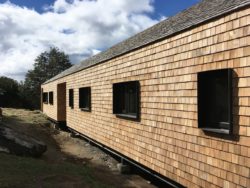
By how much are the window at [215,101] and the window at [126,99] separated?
10.1 ft

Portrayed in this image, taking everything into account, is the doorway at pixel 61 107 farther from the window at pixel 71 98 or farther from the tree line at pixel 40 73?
the tree line at pixel 40 73

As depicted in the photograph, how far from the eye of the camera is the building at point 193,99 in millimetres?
5637

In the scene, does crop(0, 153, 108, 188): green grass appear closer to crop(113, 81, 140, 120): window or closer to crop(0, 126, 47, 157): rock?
crop(0, 126, 47, 157): rock

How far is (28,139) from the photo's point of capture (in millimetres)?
11547

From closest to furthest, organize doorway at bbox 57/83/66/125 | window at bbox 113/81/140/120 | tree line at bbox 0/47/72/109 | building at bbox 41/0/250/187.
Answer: building at bbox 41/0/250/187 → window at bbox 113/81/140/120 → doorway at bbox 57/83/66/125 → tree line at bbox 0/47/72/109

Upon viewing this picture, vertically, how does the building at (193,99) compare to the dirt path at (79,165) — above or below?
above

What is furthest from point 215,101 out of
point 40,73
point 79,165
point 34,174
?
point 40,73

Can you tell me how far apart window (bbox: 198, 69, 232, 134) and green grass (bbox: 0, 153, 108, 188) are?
106 inches

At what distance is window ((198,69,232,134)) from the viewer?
6008 mm

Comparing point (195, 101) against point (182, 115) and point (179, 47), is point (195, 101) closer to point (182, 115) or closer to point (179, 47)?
point (182, 115)

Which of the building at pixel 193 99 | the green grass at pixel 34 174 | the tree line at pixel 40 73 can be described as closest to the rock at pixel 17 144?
the green grass at pixel 34 174

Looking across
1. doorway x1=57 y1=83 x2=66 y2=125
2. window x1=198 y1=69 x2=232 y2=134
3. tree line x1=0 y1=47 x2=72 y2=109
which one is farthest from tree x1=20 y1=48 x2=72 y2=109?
window x1=198 y1=69 x2=232 y2=134

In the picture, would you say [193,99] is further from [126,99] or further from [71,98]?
[71,98]

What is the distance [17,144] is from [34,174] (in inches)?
108
